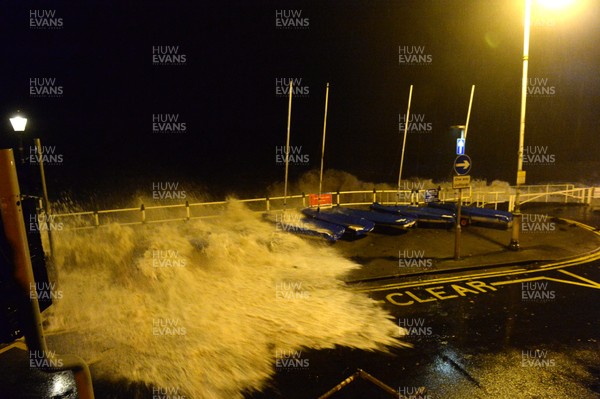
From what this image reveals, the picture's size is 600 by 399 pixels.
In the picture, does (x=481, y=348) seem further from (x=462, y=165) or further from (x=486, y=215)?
(x=486, y=215)

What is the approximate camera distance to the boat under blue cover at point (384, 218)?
15.5 meters

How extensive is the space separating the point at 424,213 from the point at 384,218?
211 centimetres

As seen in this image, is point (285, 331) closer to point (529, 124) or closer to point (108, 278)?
point (108, 278)

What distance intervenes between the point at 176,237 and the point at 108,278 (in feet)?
11.0

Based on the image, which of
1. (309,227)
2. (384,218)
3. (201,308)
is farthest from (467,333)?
(384,218)

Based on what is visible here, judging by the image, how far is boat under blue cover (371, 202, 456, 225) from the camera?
645 inches

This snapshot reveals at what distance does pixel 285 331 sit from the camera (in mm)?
7719

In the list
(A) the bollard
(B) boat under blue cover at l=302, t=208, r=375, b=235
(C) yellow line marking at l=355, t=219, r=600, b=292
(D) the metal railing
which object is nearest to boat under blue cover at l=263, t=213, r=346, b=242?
(B) boat under blue cover at l=302, t=208, r=375, b=235

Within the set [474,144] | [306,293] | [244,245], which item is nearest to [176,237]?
[244,245]

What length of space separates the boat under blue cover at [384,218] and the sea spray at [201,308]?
3.13 m

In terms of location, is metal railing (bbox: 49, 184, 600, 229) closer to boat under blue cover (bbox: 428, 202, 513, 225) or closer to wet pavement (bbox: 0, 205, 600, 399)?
boat under blue cover (bbox: 428, 202, 513, 225)

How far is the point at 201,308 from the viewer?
345 inches

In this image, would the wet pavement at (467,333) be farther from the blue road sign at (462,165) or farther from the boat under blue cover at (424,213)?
the blue road sign at (462,165)

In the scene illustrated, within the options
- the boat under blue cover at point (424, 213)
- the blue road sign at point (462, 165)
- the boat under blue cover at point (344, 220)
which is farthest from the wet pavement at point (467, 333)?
the blue road sign at point (462, 165)
